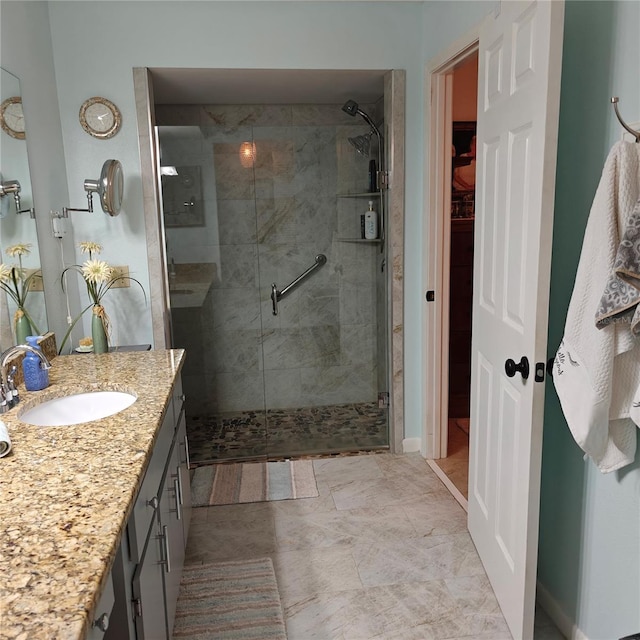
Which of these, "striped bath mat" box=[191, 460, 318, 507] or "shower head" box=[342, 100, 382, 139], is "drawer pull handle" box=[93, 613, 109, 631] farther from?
"shower head" box=[342, 100, 382, 139]

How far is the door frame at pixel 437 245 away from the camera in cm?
290

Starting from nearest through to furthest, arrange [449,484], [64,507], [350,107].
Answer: [64,507] → [449,484] → [350,107]

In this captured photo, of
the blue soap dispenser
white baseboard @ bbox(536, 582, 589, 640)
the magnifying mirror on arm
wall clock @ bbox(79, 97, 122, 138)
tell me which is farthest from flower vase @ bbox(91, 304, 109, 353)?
white baseboard @ bbox(536, 582, 589, 640)

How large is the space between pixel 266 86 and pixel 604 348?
8.01 feet

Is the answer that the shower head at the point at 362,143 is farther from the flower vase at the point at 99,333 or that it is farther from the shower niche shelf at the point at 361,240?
the flower vase at the point at 99,333

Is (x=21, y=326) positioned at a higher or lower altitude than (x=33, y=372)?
higher

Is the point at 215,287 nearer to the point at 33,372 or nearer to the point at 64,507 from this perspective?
the point at 33,372

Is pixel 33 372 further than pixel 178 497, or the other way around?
pixel 178 497

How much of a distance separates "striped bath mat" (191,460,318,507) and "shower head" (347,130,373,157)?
191 cm

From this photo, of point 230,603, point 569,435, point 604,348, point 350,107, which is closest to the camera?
point 604,348

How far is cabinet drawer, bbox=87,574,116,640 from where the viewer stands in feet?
3.19

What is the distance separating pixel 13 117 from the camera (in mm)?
2254

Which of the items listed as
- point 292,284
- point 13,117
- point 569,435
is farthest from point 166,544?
point 292,284

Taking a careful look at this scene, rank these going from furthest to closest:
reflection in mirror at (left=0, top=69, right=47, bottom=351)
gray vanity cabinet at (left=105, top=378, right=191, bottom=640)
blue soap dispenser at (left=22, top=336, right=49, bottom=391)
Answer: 1. reflection in mirror at (left=0, top=69, right=47, bottom=351)
2. blue soap dispenser at (left=22, top=336, right=49, bottom=391)
3. gray vanity cabinet at (left=105, top=378, right=191, bottom=640)
